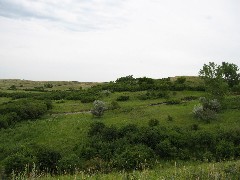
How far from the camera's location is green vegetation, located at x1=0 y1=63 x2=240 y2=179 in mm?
30750

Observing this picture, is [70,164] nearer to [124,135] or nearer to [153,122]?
[124,135]

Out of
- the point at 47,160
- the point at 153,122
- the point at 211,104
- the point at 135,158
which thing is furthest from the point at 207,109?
the point at 47,160

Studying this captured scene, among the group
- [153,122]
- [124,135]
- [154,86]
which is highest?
[154,86]

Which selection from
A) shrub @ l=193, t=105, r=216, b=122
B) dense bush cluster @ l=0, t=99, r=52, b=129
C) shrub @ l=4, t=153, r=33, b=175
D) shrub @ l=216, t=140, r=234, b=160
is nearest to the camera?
shrub @ l=4, t=153, r=33, b=175

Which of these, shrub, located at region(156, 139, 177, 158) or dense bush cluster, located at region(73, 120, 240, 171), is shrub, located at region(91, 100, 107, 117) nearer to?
dense bush cluster, located at region(73, 120, 240, 171)

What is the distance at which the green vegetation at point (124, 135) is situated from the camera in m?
30.8

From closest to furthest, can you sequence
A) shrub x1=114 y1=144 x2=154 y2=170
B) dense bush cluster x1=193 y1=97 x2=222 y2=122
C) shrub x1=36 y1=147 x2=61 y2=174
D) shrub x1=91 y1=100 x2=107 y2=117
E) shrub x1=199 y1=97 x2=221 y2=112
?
shrub x1=114 y1=144 x2=154 y2=170 < shrub x1=36 y1=147 x2=61 y2=174 < dense bush cluster x1=193 y1=97 x2=222 y2=122 < shrub x1=199 y1=97 x2=221 y2=112 < shrub x1=91 y1=100 x2=107 y2=117

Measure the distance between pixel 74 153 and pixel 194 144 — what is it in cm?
1199

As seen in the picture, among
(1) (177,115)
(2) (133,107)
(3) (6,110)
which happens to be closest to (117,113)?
(2) (133,107)

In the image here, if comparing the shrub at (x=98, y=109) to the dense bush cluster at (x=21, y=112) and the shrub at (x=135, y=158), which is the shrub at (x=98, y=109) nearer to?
the dense bush cluster at (x=21, y=112)

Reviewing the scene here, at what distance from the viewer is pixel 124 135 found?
37.9 meters

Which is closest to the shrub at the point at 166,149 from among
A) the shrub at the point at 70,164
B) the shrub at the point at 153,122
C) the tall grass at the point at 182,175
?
the shrub at the point at 153,122

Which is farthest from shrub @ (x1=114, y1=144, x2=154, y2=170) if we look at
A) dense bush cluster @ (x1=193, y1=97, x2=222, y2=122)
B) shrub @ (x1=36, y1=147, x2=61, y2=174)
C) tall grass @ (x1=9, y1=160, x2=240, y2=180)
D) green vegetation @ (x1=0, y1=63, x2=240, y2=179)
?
dense bush cluster @ (x1=193, y1=97, x2=222, y2=122)

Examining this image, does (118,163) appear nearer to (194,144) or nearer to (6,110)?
(194,144)
